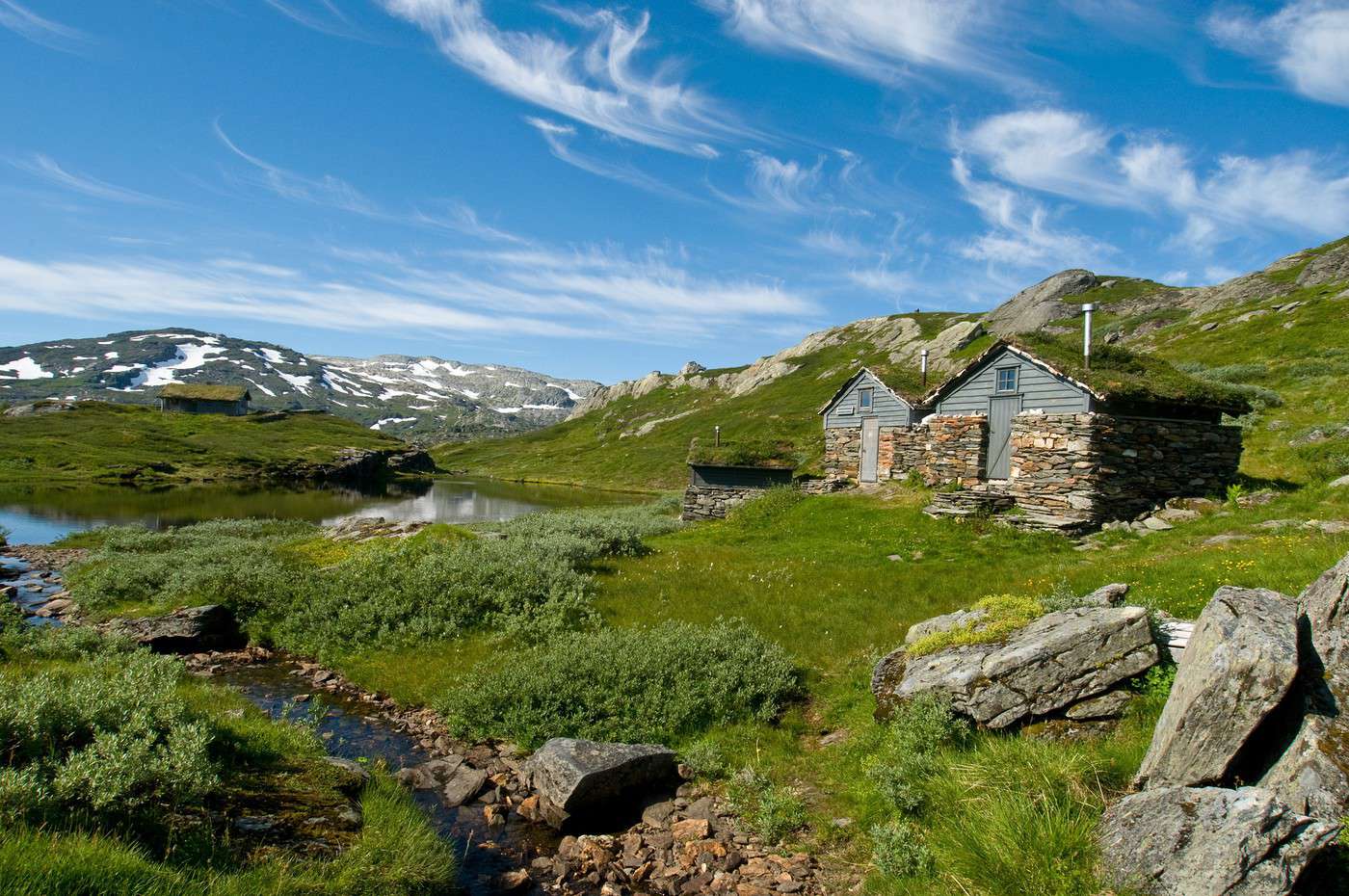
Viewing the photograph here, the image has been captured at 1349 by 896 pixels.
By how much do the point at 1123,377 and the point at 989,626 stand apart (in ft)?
69.9

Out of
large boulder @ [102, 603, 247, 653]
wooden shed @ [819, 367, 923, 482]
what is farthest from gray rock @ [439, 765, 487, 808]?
wooden shed @ [819, 367, 923, 482]

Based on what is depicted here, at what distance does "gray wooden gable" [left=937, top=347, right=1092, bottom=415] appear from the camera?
26.7m

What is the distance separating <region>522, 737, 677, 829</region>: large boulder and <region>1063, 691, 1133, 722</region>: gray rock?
5775 millimetres

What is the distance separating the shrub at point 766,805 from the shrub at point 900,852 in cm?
139

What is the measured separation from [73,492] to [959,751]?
8071 cm

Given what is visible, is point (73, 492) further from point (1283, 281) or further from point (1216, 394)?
point (1283, 281)

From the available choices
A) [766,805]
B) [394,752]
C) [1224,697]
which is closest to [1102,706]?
[1224,697]

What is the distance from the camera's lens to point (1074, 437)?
83.4 ft

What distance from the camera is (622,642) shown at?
1425cm

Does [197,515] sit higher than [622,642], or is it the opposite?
[622,642]

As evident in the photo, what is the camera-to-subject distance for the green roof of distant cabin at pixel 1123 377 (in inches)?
1011

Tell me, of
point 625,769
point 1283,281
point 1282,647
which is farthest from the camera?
point 1283,281

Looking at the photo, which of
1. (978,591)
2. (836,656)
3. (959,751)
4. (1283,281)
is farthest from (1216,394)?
(1283,281)

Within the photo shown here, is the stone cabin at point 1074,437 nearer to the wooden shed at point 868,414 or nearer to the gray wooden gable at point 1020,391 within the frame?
the gray wooden gable at point 1020,391
